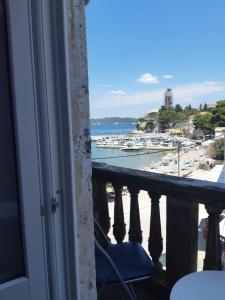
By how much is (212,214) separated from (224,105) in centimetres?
1371

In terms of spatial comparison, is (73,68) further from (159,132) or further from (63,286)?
(159,132)

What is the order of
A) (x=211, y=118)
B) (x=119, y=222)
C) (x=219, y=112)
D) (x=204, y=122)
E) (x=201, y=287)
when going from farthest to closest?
(x=204, y=122) → (x=211, y=118) → (x=219, y=112) → (x=119, y=222) → (x=201, y=287)

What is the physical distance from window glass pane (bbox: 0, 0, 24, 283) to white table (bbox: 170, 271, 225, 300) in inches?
25.6

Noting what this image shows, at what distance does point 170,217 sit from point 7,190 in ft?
3.86

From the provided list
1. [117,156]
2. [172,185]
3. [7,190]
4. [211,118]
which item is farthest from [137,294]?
[211,118]

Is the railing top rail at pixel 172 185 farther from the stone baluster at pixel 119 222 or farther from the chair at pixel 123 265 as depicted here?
the chair at pixel 123 265

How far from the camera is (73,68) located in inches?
46.7

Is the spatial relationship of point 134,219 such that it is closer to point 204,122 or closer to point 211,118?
point 211,118

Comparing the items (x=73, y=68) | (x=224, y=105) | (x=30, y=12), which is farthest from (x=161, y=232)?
(x=224, y=105)

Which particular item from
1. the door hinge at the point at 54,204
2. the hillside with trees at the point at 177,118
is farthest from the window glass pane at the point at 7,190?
the hillside with trees at the point at 177,118

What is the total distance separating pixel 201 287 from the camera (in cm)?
133

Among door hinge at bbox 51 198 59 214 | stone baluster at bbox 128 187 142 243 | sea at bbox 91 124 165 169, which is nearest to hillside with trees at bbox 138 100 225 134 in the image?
sea at bbox 91 124 165 169

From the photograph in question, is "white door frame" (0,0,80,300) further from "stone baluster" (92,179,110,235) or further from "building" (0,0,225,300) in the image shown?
"stone baluster" (92,179,110,235)

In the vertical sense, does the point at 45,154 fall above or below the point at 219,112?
below
